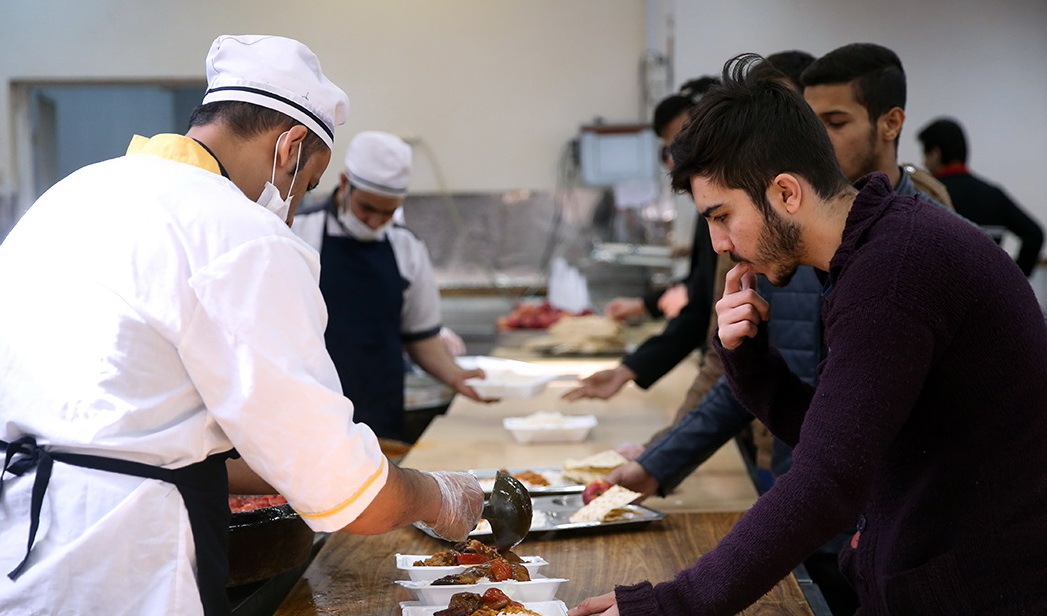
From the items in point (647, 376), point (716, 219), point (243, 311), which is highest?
point (716, 219)

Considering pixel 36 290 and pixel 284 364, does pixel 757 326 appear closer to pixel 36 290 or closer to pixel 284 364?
pixel 284 364

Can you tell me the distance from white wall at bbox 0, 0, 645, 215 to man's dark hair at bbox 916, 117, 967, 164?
261 cm

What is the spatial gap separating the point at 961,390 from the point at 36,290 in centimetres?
137

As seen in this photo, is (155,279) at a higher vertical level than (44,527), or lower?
higher

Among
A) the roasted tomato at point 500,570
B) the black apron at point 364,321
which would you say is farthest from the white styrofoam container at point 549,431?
the roasted tomato at point 500,570

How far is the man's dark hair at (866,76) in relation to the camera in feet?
8.30

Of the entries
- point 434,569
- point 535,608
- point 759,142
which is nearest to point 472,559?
point 434,569

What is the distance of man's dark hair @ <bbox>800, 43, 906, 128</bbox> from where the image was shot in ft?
8.30

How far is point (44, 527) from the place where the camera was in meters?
1.55

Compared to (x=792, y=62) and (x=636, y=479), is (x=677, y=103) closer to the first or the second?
(x=792, y=62)

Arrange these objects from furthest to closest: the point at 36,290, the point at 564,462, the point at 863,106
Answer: the point at 564,462, the point at 863,106, the point at 36,290

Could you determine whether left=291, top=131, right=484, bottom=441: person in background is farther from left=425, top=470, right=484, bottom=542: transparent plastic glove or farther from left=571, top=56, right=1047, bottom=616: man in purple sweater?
left=571, top=56, right=1047, bottom=616: man in purple sweater

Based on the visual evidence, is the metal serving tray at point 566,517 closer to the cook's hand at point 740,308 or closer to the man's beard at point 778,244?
the cook's hand at point 740,308

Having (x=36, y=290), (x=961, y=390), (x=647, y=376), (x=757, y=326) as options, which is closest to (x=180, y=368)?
(x=36, y=290)
